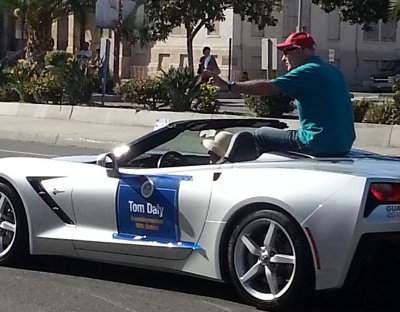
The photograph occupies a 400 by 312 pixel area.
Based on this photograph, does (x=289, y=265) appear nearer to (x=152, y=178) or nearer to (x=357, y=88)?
(x=152, y=178)

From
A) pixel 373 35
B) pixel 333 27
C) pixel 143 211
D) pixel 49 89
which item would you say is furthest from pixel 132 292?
pixel 373 35

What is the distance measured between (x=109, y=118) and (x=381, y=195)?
58.7 ft

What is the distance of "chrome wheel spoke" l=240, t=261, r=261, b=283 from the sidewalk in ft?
40.0

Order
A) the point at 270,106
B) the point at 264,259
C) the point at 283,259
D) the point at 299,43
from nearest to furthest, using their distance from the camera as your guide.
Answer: the point at 283,259 < the point at 264,259 < the point at 299,43 < the point at 270,106

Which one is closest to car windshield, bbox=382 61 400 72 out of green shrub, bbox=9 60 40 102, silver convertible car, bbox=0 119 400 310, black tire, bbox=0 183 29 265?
green shrub, bbox=9 60 40 102

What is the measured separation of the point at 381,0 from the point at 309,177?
2923 centimetres

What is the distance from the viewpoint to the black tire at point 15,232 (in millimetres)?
7227

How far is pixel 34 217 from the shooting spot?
7.17m

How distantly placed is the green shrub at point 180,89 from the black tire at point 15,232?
1539 centimetres

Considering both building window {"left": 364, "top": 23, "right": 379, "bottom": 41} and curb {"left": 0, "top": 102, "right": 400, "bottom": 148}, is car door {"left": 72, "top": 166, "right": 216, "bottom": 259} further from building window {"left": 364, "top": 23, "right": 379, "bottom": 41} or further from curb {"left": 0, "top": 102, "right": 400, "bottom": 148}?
building window {"left": 364, "top": 23, "right": 379, "bottom": 41}

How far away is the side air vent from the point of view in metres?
7.09

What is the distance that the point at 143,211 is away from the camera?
261 inches

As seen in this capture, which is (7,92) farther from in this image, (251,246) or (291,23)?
(291,23)

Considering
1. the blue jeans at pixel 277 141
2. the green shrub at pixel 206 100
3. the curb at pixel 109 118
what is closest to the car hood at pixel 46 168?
the blue jeans at pixel 277 141
